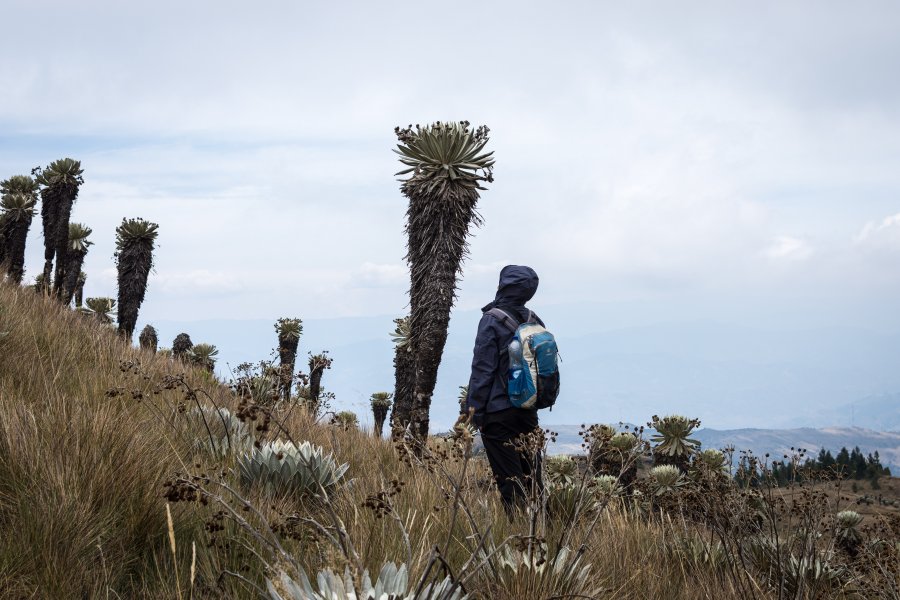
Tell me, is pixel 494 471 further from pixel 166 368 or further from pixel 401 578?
pixel 166 368

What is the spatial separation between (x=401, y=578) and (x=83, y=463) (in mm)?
2102

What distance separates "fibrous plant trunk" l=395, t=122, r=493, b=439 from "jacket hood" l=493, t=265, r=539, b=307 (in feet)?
14.8

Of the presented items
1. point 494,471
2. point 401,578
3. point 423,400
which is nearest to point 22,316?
point 423,400

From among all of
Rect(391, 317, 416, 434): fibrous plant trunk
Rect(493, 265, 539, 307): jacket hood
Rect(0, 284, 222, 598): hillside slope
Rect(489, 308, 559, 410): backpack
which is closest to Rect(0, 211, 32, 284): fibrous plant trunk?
Rect(391, 317, 416, 434): fibrous plant trunk

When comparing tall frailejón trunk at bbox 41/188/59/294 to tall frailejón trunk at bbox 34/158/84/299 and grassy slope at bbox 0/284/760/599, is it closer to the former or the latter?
tall frailejón trunk at bbox 34/158/84/299

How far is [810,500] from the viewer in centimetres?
495

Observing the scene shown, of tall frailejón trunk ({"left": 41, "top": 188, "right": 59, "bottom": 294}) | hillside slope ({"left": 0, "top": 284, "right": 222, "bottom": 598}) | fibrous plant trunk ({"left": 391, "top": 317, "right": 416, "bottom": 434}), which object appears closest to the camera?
hillside slope ({"left": 0, "top": 284, "right": 222, "bottom": 598})

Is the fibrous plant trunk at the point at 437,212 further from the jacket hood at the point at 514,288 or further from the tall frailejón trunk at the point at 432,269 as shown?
the jacket hood at the point at 514,288

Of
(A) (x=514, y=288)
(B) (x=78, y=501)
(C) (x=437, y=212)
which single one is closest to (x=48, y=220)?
(C) (x=437, y=212)

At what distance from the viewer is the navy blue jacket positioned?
20.6ft

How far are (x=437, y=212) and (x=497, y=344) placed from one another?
17.9ft

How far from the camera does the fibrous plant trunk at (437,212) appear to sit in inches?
446

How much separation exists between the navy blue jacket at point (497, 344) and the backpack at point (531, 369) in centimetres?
8

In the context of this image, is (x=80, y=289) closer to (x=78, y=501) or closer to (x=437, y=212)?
(x=437, y=212)
